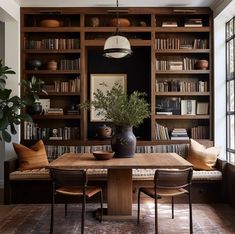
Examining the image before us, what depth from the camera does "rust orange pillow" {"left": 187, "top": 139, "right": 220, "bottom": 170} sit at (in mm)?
5438

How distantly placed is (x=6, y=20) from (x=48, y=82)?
1217 mm

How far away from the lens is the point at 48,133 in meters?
6.21

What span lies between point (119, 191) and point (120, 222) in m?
0.36

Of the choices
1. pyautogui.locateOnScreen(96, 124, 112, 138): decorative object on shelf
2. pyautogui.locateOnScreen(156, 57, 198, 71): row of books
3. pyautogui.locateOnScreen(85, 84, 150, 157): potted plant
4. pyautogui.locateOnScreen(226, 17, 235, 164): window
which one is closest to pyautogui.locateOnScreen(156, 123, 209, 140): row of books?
pyautogui.locateOnScreen(226, 17, 235, 164): window

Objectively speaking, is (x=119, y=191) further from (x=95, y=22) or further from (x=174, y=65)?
(x=95, y=22)

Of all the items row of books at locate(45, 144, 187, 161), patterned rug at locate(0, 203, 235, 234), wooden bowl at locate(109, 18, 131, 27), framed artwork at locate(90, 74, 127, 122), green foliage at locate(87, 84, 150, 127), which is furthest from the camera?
framed artwork at locate(90, 74, 127, 122)

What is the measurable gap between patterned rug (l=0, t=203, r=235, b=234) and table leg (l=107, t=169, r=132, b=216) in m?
0.18

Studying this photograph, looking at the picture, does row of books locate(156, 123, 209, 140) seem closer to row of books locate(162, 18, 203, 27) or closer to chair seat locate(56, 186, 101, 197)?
row of books locate(162, 18, 203, 27)

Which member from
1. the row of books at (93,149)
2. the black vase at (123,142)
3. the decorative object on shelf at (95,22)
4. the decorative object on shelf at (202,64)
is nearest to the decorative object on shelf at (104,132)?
the row of books at (93,149)

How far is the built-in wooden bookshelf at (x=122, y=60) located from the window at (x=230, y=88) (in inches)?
A: 10.7

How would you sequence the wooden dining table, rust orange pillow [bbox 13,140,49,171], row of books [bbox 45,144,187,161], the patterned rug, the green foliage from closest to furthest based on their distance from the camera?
the patterned rug, the wooden dining table, the green foliage, rust orange pillow [bbox 13,140,49,171], row of books [bbox 45,144,187,161]

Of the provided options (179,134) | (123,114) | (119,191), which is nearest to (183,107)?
(179,134)

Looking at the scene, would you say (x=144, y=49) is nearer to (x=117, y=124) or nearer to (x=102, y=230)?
(x=117, y=124)

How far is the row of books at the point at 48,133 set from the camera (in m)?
6.12
